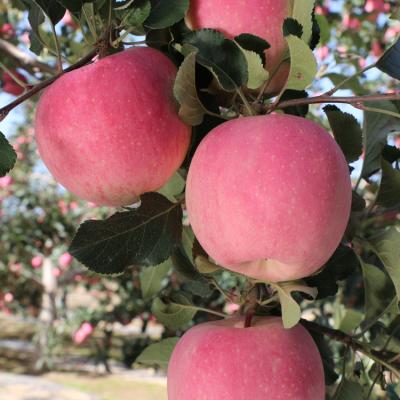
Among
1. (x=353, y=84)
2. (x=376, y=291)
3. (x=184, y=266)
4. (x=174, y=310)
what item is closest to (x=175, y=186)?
(x=184, y=266)

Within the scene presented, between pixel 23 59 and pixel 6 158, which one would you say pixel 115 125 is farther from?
pixel 23 59

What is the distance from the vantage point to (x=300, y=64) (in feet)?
1.96

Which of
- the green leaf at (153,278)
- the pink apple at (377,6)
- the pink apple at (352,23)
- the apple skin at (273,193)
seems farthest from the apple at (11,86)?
→ the pink apple at (352,23)

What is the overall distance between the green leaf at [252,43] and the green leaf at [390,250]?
1.06 feet

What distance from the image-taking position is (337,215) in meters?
0.57

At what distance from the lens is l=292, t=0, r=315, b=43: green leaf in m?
0.60

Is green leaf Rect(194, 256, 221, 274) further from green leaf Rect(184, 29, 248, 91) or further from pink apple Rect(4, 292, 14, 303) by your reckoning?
pink apple Rect(4, 292, 14, 303)

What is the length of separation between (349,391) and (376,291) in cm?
15

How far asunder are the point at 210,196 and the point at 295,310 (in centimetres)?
16

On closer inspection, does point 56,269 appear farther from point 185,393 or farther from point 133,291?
point 185,393

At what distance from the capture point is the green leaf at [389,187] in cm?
80

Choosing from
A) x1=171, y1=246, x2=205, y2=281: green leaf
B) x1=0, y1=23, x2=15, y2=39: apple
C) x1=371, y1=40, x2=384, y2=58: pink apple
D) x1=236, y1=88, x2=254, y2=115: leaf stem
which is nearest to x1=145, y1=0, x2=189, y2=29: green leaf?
x1=236, y1=88, x2=254, y2=115: leaf stem

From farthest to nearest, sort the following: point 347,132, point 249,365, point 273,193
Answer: point 347,132 < point 249,365 < point 273,193

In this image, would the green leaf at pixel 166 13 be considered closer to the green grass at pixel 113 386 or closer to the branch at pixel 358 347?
the branch at pixel 358 347
